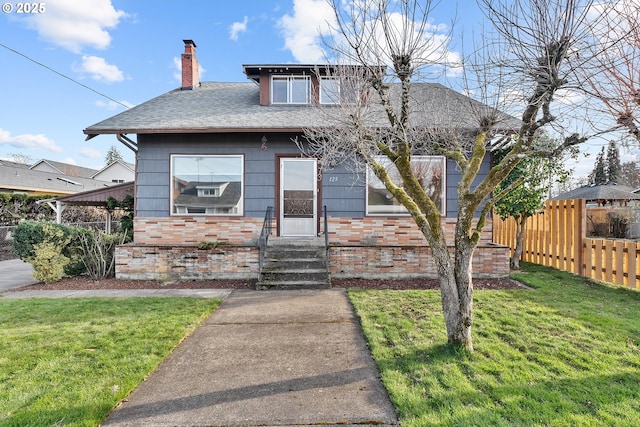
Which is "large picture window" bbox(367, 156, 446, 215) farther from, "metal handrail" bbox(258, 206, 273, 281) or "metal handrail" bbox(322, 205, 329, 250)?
"metal handrail" bbox(258, 206, 273, 281)

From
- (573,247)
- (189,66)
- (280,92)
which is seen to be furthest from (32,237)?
(573,247)

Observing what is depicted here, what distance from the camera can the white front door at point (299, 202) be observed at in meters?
8.27

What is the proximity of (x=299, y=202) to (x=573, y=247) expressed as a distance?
22.2 ft

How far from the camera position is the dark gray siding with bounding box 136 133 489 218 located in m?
8.09

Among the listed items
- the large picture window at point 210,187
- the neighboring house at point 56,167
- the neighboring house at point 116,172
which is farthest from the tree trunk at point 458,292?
the neighboring house at point 56,167

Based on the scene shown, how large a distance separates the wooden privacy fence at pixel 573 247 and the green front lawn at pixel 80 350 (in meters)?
7.95

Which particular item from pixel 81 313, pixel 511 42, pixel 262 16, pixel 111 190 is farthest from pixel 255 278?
pixel 262 16

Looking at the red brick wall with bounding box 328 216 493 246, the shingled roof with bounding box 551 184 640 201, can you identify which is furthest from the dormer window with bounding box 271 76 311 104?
the shingled roof with bounding box 551 184 640 201

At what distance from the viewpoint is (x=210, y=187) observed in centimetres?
817

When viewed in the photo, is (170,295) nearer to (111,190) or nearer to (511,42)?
(111,190)

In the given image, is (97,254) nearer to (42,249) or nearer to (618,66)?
(42,249)

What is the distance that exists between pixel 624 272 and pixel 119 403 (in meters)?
8.58

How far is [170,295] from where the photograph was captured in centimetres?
604
